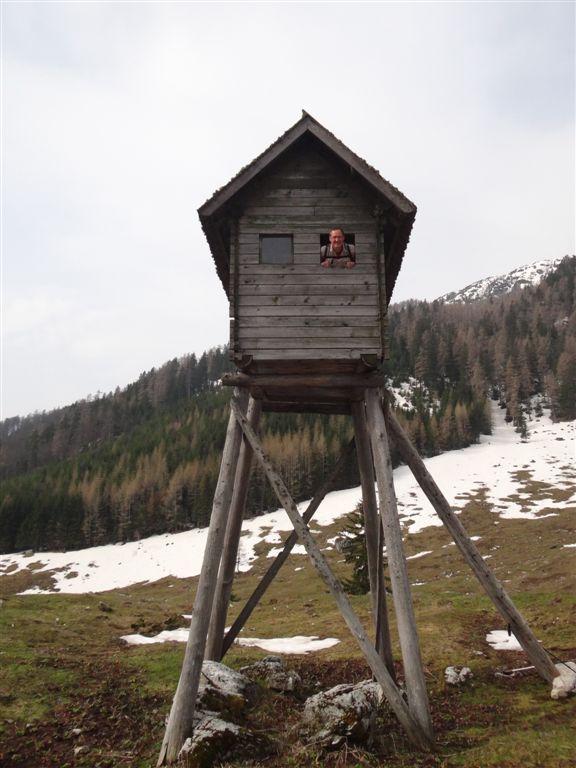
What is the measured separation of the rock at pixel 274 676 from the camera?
10.9 metres

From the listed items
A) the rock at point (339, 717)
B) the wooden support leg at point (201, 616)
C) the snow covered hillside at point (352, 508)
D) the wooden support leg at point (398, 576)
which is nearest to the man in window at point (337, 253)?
the wooden support leg at point (398, 576)

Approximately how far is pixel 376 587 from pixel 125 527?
274ft

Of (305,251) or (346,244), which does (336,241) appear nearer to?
(346,244)

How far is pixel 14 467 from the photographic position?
493 ft

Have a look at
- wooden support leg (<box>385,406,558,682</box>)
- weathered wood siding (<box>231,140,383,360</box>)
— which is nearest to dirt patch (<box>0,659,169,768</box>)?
wooden support leg (<box>385,406,558,682</box>)

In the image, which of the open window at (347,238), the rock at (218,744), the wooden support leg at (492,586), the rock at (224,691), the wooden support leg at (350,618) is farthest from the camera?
the open window at (347,238)

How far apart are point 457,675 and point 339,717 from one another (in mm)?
4657

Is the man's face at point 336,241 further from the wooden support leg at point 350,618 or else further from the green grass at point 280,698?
the green grass at point 280,698

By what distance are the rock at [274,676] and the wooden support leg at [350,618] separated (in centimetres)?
342

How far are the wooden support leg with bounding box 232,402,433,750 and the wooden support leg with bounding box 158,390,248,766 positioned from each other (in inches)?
17.9

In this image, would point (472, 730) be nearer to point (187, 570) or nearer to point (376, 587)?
point (376, 587)

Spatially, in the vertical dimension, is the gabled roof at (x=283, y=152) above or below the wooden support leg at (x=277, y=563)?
above

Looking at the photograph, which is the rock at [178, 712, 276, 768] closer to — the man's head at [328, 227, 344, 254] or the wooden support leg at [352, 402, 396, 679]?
the wooden support leg at [352, 402, 396, 679]

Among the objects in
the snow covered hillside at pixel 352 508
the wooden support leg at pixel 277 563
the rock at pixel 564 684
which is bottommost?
the snow covered hillside at pixel 352 508
